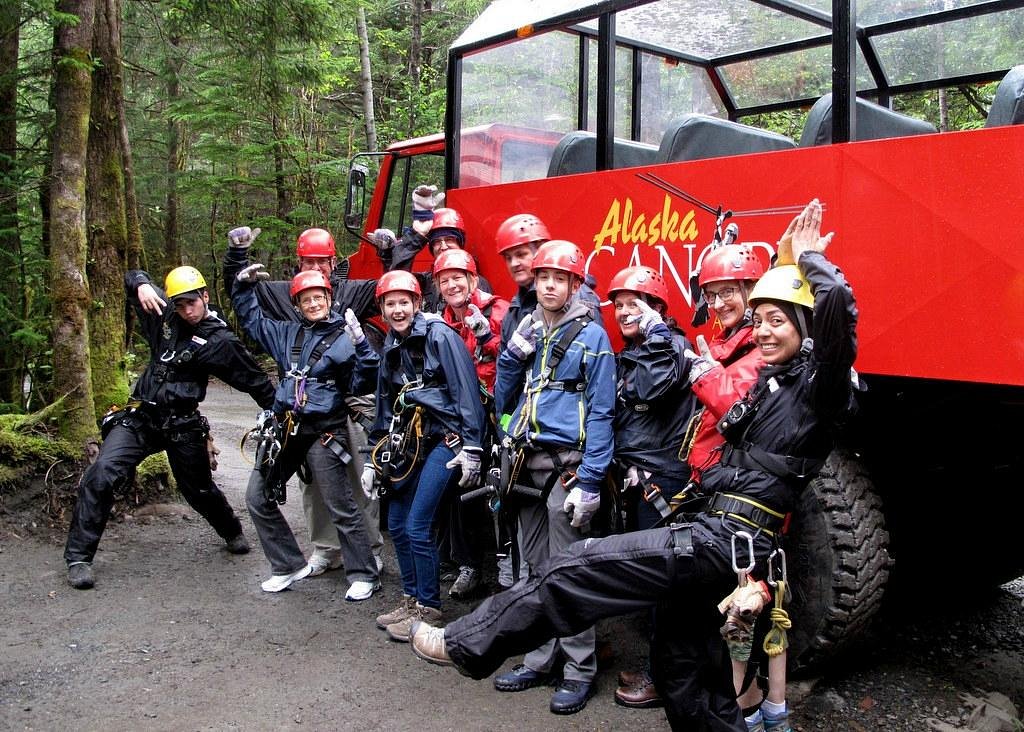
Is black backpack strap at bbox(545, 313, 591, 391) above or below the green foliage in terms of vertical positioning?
above

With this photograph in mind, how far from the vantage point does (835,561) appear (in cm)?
398

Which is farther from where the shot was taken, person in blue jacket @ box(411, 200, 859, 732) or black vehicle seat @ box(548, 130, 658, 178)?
black vehicle seat @ box(548, 130, 658, 178)

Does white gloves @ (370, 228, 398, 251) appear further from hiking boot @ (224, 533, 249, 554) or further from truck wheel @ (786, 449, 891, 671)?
truck wheel @ (786, 449, 891, 671)

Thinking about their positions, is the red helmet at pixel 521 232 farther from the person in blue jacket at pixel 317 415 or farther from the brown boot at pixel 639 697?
the brown boot at pixel 639 697

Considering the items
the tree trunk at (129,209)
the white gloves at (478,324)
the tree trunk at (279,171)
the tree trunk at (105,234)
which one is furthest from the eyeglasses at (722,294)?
the tree trunk at (279,171)

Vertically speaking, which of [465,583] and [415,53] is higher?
[415,53]

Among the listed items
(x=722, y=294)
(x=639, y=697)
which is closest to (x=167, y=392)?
(x=639, y=697)

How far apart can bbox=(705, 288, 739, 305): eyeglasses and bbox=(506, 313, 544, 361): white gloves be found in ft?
2.77

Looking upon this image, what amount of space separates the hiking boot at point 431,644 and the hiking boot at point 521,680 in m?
0.99

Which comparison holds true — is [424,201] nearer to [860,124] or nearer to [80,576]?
[860,124]

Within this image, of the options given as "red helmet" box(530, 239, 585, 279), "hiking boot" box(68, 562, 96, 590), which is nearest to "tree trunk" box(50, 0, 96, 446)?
"hiking boot" box(68, 562, 96, 590)

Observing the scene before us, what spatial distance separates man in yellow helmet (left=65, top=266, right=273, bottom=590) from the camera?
5.62m

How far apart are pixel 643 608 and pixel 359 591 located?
2687 millimetres

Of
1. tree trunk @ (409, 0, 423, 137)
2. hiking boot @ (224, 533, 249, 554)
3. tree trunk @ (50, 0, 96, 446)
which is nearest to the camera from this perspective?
hiking boot @ (224, 533, 249, 554)
